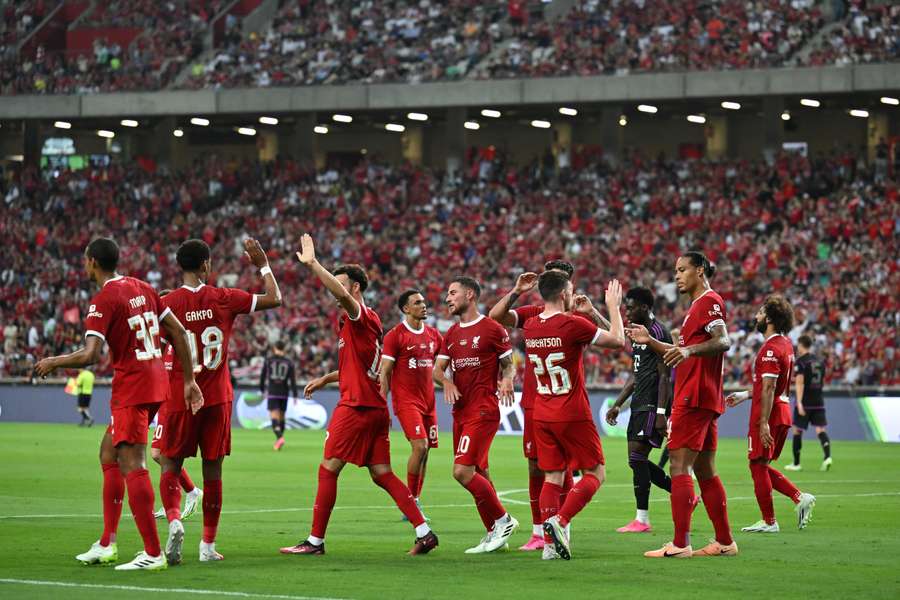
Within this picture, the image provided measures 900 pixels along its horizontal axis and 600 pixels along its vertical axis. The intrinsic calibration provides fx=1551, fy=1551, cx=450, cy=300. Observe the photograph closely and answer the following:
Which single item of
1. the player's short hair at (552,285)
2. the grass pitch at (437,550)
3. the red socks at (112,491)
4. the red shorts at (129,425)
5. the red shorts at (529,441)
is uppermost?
the player's short hair at (552,285)

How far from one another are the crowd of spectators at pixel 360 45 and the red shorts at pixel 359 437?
1591 inches

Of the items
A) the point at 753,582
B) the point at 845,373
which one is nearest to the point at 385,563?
the point at 753,582

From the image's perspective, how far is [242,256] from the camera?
52.0 metres

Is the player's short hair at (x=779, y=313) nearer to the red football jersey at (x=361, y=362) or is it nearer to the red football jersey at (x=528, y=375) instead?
the red football jersey at (x=528, y=375)

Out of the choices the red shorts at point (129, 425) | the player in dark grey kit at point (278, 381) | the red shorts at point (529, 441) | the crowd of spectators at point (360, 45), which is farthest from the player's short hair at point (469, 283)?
the crowd of spectators at point (360, 45)

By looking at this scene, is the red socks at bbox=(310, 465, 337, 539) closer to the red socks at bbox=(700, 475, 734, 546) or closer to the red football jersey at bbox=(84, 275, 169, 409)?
the red football jersey at bbox=(84, 275, 169, 409)

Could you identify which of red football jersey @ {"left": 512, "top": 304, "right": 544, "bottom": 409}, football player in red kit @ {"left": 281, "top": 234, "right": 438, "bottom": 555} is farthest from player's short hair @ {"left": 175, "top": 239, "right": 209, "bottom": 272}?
red football jersey @ {"left": 512, "top": 304, "right": 544, "bottom": 409}

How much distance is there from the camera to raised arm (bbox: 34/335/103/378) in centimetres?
1109

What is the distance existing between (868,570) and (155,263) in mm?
43273

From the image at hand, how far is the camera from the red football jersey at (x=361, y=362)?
43.9ft

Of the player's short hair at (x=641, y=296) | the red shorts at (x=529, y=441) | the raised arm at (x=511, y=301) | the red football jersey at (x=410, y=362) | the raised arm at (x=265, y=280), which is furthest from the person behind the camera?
the red football jersey at (x=410, y=362)

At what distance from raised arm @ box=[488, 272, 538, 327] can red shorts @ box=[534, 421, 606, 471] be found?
1.36 m

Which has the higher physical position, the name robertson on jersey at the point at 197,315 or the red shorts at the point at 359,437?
the name robertson on jersey at the point at 197,315

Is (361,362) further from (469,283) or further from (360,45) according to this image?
(360,45)
